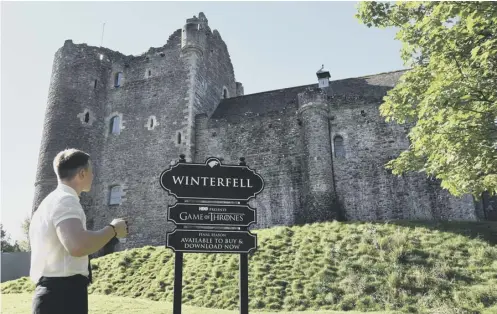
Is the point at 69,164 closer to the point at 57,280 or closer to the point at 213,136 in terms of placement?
the point at 57,280

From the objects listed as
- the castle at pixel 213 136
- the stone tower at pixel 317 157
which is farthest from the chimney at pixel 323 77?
the stone tower at pixel 317 157

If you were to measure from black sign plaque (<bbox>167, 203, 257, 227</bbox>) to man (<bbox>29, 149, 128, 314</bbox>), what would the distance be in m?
3.21

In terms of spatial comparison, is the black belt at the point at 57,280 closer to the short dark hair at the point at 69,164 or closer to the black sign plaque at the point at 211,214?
the short dark hair at the point at 69,164

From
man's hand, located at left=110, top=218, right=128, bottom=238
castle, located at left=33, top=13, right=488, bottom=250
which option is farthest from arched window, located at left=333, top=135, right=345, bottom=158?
man's hand, located at left=110, top=218, right=128, bottom=238

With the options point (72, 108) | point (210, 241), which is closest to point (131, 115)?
point (72, 108)

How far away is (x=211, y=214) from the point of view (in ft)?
22.8

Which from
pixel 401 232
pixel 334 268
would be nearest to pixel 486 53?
pixel 334 268

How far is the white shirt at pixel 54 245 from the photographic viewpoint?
3436mm

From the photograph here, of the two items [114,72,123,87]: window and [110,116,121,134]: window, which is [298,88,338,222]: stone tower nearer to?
[110,116,121,134]: window

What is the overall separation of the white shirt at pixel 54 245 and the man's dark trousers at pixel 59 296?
5 centimetres

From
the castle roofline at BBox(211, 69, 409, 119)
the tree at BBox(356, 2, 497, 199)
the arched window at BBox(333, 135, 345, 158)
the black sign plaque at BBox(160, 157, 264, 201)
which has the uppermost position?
the castle roofline at BBox(211, 69, 409, 119)

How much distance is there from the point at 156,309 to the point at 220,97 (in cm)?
2064

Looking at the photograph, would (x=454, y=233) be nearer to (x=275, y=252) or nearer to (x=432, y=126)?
(x=275, y=252)

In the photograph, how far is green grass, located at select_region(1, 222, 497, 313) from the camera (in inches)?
473
